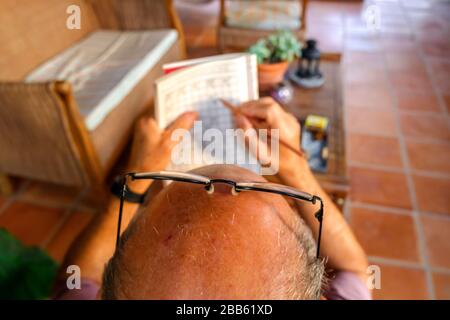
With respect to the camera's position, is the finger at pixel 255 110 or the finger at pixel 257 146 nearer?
the finger at pixel 257 146

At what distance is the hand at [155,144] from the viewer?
0.50 metres

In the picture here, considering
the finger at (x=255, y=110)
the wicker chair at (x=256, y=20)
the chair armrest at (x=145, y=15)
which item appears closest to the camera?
the finger at (x=255, y=110)

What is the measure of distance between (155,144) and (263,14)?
5.43ft

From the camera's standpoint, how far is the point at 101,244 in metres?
0.58

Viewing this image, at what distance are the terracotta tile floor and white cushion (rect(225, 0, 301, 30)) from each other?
0.34 metres

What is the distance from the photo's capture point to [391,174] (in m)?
1.47

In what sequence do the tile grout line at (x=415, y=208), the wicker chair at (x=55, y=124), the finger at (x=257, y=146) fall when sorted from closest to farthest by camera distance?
the finger at (x=257, y=146) → the wicker chair at (x=55, y=124) → the tile grout line at (x=415, y=208)

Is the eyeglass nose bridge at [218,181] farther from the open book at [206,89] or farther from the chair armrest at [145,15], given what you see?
the chair armrest at [145,15]

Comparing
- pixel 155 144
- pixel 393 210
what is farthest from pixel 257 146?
pixel 393 210

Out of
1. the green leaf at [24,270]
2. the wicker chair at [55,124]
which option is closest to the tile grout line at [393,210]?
the wicker chair at [55,124]

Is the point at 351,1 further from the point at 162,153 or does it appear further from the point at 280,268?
the point at 280,268

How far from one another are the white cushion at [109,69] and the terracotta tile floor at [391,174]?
0.31 metres

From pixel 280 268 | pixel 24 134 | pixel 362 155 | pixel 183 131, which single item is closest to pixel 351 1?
pixel 362 155

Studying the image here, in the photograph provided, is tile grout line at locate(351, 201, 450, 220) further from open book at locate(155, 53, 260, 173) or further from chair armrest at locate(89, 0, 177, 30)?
chair armrest at locate(89, 0, 177, 30)
